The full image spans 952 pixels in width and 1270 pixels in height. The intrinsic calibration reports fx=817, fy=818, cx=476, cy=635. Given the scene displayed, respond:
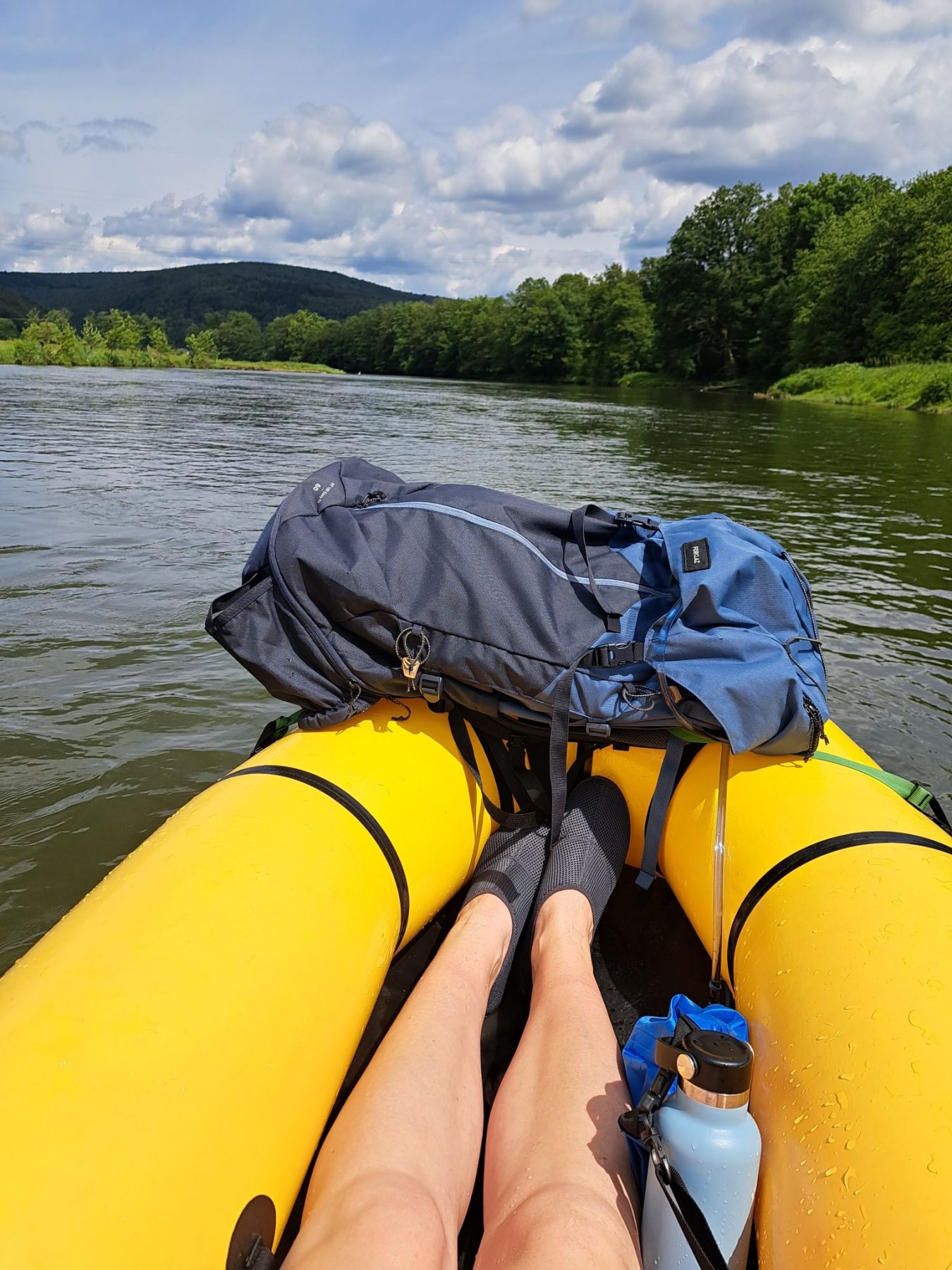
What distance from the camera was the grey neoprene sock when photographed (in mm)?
2367

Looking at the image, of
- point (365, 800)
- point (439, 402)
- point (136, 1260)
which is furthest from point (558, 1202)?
point (439, 402)

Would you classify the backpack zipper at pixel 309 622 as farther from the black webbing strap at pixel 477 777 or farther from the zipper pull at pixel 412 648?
the black webbing strap at pixel 477 777

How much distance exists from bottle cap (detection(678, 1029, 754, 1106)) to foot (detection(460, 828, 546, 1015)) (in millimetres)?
883

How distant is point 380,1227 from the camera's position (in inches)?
49.3

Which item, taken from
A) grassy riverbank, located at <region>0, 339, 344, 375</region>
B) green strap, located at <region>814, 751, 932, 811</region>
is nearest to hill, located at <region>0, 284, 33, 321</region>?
grassy riverbank, located at <region>0, 339, 344, 375</region>

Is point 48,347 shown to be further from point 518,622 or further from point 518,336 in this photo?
point 518,622

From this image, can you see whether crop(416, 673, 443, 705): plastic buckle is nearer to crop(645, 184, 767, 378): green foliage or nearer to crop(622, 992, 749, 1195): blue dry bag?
crop(622, 992, 749, 1195): blue dry bag

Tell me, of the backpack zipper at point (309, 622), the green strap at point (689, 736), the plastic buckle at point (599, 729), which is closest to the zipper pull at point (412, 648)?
the backpack zipper at point (309, 622)

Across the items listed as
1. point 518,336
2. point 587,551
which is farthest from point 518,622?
point 518,336

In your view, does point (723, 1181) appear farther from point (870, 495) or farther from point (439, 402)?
point (439, 402)

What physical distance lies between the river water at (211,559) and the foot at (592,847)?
1700mm

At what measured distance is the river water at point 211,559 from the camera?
3.59 m

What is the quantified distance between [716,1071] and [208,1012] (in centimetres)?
89

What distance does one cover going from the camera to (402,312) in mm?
98062
